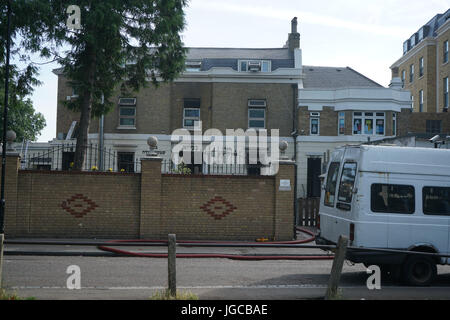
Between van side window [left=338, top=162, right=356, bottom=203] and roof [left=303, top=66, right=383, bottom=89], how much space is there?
25.2m

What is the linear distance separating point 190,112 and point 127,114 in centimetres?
434

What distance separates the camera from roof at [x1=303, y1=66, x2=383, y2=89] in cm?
3497

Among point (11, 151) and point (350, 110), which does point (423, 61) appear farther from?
point (11, 151)

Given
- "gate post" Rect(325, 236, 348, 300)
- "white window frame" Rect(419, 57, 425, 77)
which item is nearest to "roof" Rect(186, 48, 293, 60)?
"white window frame" Rect(419, 57, 425, 77)

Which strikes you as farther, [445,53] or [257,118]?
[445,53]

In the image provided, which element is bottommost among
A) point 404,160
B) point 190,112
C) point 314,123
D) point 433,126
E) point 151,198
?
point 151,198

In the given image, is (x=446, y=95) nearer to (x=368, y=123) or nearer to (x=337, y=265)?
(x=368, y=123)

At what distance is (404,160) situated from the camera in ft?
31.6

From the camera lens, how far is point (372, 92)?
31.3m

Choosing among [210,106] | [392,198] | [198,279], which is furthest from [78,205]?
[210,106]

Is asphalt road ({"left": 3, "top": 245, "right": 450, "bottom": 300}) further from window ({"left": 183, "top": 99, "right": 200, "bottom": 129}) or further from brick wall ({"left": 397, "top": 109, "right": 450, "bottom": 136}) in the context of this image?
brick wall ({"left": 397, "top": 109, "right": 450, "bottom": 136})

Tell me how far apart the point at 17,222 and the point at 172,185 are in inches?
200

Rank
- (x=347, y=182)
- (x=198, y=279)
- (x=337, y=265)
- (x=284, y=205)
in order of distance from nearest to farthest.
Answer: (x=337, y=265) → (x=198, y=279) → (x=347, y=182) → (x=284, y=205)

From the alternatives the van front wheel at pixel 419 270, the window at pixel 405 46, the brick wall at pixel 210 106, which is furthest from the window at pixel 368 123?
the van front wheel at pixel 419 270
